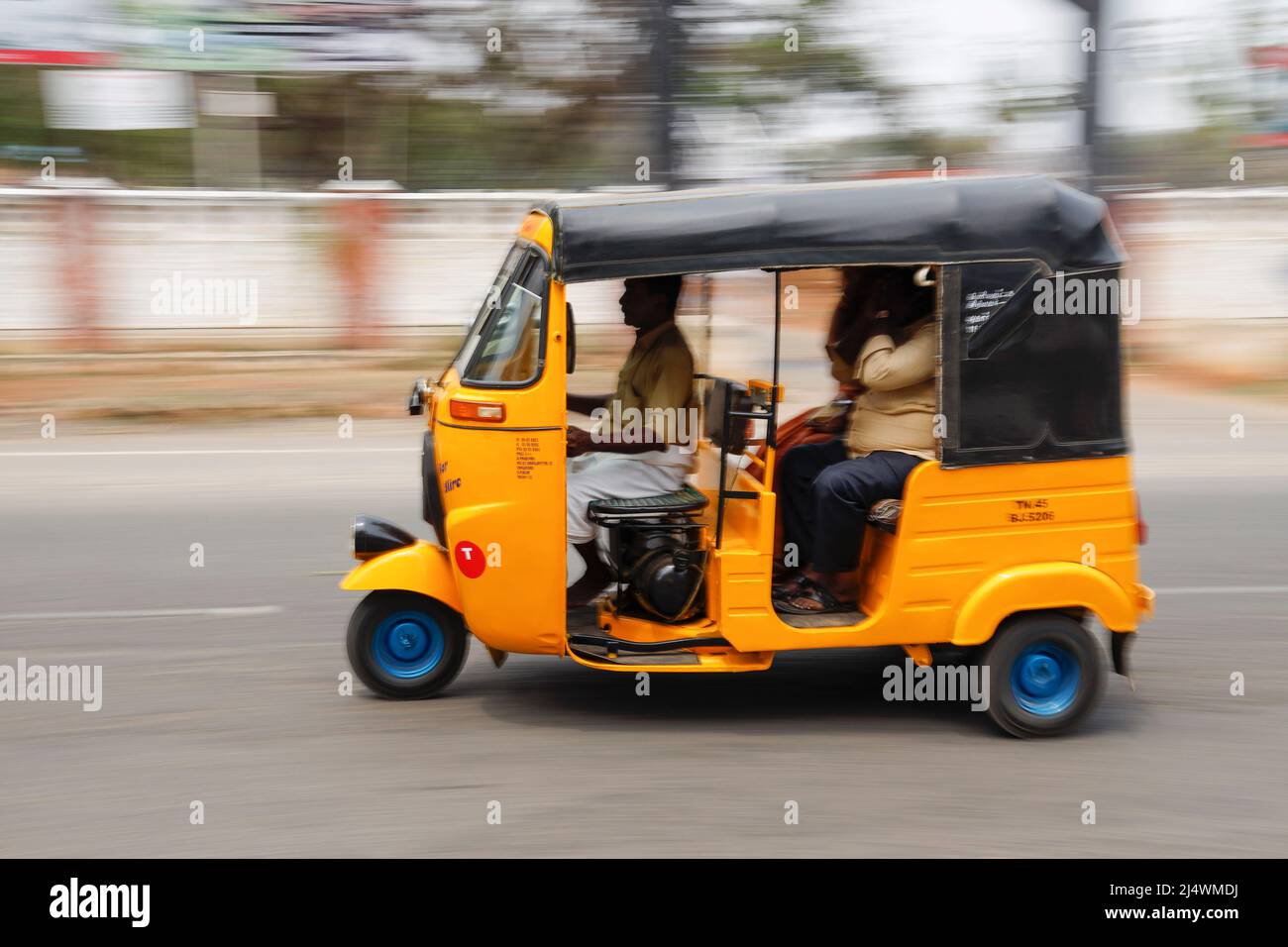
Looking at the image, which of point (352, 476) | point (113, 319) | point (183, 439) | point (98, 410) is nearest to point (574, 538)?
point (352, 476)

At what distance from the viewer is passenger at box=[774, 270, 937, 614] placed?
5.42 m

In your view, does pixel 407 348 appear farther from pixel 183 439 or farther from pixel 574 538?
pixel 574 538

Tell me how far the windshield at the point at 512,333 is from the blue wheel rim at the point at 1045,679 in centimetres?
220

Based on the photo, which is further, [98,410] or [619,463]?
[98,410]

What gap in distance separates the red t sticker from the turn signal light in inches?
19.0

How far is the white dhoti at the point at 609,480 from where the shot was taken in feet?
18.5

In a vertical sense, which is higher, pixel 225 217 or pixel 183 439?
pixel 225 217

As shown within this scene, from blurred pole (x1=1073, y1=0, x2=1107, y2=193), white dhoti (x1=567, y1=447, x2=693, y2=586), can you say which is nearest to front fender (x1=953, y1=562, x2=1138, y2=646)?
white dhoti (x1=567, y1=447, x2=693, y2=586)

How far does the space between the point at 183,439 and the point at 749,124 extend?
763 centimetres

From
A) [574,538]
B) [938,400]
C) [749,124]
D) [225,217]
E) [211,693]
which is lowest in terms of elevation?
[211,693]

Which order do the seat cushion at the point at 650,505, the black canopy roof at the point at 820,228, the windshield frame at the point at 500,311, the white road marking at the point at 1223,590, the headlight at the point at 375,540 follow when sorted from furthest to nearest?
the white road marking at the point at 1223,590, the headlight at the point at 375,540, the seat cushion at the point at 650,505, the windshield frame at the point at 500,311, the black canopy roof at the point at 820,228

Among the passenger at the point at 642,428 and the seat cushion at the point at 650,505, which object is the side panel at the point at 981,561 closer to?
the seat cushion at the point at 650,505

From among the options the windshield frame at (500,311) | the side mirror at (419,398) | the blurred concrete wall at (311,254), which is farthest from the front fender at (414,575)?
the blurred concrete wall at (311,254)

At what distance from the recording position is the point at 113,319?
14.7 meters
